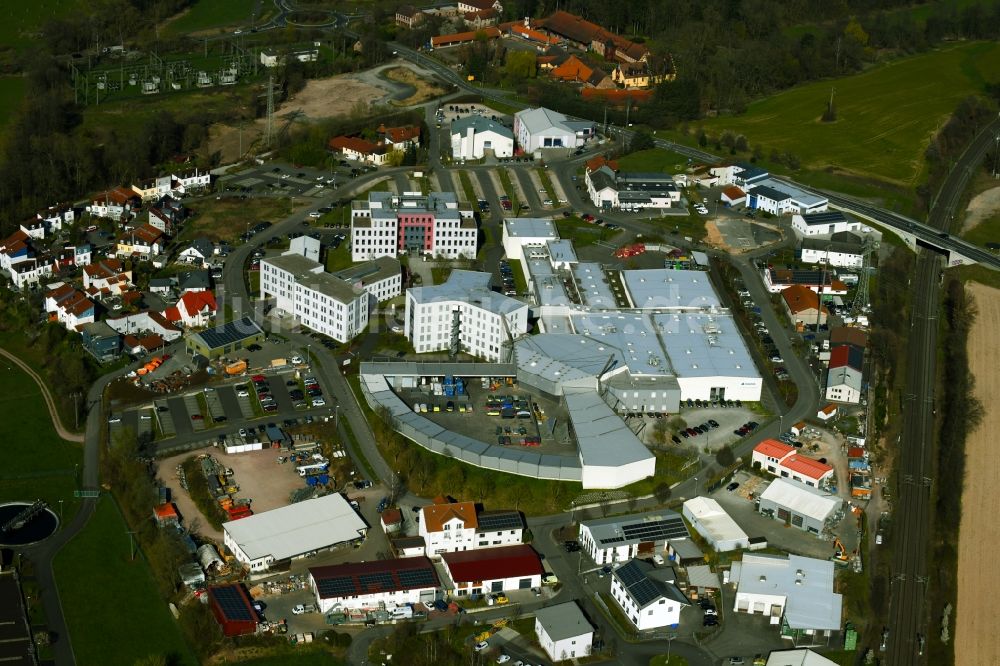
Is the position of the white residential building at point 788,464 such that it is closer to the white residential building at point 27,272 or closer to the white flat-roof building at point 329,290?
the white flat-roof building at point 329,290

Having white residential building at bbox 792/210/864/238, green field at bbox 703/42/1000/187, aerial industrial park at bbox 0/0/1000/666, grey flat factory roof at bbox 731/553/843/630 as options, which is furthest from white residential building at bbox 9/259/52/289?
green field at bbox 703/42/1000/187

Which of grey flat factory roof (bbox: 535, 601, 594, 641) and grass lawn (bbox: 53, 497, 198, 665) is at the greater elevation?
grey flat factory roof (bbox: 535, 601, 594, 641)

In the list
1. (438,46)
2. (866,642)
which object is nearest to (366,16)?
(438,46)

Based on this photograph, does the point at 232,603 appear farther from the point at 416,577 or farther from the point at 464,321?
the point at 464,321

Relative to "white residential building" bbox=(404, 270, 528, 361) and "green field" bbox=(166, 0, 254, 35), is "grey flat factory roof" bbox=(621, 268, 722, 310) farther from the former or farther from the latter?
"green field" bbox=(166, 0, 254, 35)

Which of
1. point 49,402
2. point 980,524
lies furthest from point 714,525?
point 49,402
